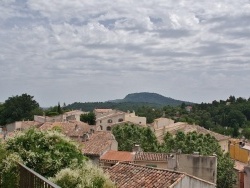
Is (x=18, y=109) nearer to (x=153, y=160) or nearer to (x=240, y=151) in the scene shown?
(x=240, y=151)

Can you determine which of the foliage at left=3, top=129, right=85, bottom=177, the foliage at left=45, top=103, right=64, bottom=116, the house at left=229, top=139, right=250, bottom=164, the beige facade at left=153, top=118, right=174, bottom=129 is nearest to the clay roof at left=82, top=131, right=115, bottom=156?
the foliage at left=3, top=129, right=85, bottom=177

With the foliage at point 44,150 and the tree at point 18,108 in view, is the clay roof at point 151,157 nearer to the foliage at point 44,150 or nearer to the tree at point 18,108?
the foliage at point 44,150

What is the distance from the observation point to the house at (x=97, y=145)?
34844 millimetres

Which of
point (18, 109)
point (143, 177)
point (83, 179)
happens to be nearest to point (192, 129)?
point (18, 109)

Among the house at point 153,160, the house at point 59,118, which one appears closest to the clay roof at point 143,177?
the house at point 153,160

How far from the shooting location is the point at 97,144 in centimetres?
3741

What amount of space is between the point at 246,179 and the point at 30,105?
242 feet

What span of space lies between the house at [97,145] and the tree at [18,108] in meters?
59.9

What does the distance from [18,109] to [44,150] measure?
88743 mm

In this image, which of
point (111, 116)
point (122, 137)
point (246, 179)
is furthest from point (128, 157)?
point (111, 116)

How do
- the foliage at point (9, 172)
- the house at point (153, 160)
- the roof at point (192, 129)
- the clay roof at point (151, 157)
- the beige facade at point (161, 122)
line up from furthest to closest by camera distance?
the beige facade at point (161, 122), the roof at point (192, 129), the clay roof at point (151, 157), the house at point (153, 160), the foliage at point (9, 172)

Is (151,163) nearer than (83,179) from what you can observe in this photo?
No

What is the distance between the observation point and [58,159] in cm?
1404

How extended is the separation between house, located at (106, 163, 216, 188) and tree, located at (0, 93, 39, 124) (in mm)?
80136
